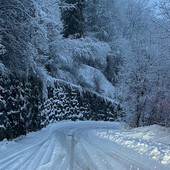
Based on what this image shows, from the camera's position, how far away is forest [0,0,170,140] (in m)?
13.6

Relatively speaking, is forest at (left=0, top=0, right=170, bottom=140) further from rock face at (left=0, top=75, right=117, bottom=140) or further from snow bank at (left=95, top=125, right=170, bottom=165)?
snow bank at (left=95, top=125, right=170, bottom=165)

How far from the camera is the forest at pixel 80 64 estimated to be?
1356 centimetres

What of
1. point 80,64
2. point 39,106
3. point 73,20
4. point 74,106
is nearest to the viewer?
point 39,106

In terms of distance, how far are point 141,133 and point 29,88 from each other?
5.38 metres

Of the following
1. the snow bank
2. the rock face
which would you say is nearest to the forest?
the rock face

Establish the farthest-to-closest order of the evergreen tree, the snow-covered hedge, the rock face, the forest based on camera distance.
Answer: the evergreen tree, the snow-covered hedge, the rock face, the forest

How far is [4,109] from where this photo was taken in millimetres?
13156

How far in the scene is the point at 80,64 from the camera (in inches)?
1341

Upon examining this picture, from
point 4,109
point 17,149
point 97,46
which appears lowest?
point 17,149

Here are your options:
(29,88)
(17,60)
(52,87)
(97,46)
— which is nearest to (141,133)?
(29,88)

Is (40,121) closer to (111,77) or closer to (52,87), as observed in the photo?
(52,87)

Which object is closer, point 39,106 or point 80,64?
point 39,106

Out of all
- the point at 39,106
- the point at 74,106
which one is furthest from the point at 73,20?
the point at 39,106

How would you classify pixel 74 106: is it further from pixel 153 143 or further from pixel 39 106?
pixel 153 143
